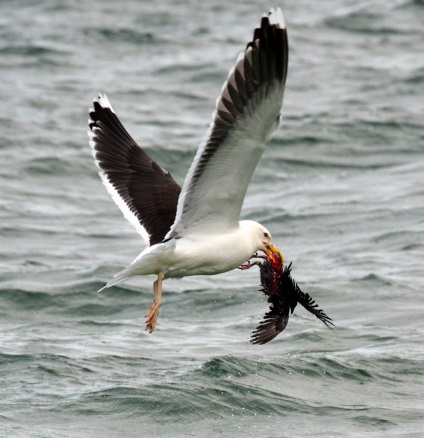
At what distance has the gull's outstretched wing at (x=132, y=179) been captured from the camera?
8734mm

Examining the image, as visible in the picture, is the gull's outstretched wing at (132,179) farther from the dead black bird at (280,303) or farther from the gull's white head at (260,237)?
the dead black bird at (280,303)

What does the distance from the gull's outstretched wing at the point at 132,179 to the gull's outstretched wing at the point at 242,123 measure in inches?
37.4

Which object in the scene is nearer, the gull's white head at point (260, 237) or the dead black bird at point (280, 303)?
the dead black bird at point (280, 303)

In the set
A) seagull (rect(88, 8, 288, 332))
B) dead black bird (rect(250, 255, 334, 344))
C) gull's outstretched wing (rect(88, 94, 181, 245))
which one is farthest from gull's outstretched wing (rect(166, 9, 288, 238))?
gull's outstretched wing (rect(88, 94, 181, 245))

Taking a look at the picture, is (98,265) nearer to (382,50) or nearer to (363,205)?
(363,205)

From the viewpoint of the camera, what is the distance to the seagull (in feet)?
22.6

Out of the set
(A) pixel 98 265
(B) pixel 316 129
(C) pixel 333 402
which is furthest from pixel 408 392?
(B) pixel 316 129

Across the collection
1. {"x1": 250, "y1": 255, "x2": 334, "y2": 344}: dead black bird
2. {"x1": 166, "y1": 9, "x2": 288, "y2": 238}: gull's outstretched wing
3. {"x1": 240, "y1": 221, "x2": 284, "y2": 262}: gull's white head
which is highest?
{"x1": 166, "y1": 9, "x2": 288, "y2": 238}: gull's outstretched wing

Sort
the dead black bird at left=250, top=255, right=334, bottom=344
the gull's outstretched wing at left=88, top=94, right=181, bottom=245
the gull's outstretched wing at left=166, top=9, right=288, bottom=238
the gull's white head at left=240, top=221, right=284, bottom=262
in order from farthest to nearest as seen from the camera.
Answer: the gull's outstretched wing at left=88, top=94, right=181, bottom=245
the gull's white head at left=240, top=221, right=284, bottom=262
the dead black bird at left=250, top=255, right=334, bottom=344
the gull's outstretched wing at left=166, top=9, right=288, bottom=238

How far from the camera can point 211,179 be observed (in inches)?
295

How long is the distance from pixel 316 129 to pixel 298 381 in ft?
26.6

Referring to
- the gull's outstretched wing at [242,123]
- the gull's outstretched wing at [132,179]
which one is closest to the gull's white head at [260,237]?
the gull's outstretched wing at [242,123]

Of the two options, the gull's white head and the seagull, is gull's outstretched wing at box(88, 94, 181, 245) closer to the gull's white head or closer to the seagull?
the seagull

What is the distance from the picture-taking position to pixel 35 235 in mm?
13523
